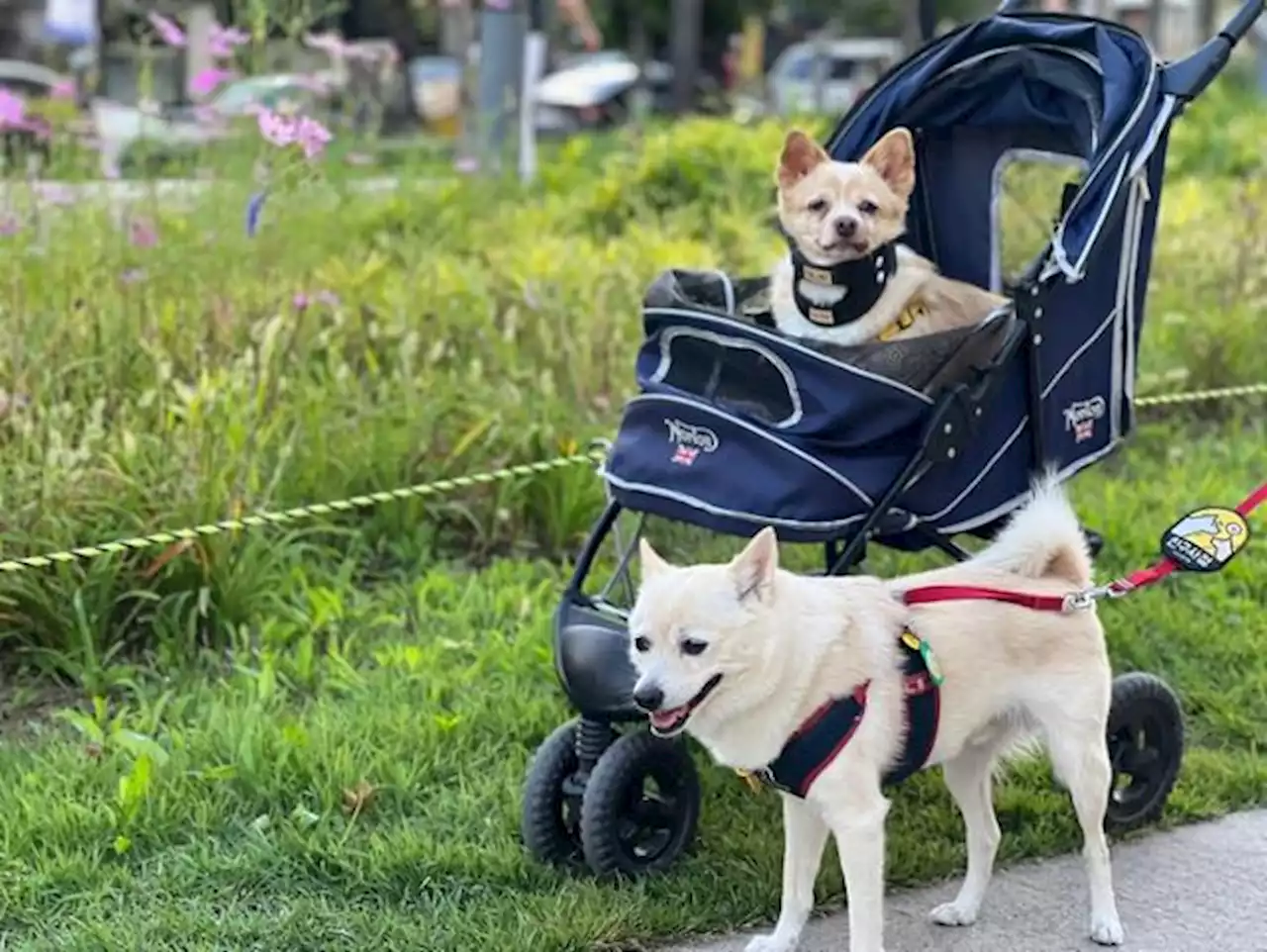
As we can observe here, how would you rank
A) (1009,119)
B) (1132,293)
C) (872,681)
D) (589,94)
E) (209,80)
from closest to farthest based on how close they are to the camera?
1. (872,681)
2. (1132,293)
3. (1009,119)
4. (209,80)
5. (589,94)

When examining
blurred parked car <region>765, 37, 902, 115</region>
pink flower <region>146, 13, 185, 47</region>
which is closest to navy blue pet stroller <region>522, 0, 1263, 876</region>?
pink flower <region>146, 13, 185, 47</region>

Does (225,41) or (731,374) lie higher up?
(225,41)

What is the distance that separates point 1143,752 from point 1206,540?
769 millimetres

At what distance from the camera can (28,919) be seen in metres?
3.77

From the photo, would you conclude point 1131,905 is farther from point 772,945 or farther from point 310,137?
point 310,137

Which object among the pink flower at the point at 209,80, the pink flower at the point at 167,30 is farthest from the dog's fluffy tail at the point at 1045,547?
the pink flower at the point at 209,80

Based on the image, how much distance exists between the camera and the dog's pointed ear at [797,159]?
4.84 metres

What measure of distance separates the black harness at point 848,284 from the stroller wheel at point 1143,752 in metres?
1.17

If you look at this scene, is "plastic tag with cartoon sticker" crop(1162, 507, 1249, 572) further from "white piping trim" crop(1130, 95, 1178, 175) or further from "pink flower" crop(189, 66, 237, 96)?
"pink flower" crop(189, 66, 237, 96)

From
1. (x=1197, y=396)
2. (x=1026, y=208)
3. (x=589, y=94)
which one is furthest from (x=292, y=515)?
(x=589, y=94)

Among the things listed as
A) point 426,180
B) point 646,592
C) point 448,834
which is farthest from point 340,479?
point 426,180

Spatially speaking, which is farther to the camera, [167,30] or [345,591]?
[167,30]

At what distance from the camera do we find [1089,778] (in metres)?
3.73

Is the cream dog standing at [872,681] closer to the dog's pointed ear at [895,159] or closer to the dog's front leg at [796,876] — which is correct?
the dog's front leg at [796,876]
